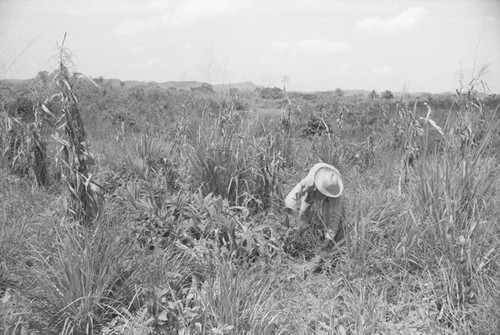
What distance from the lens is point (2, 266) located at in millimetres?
2914

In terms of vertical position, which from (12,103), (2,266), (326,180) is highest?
(12,103)

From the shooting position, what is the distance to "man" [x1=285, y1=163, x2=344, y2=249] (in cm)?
344

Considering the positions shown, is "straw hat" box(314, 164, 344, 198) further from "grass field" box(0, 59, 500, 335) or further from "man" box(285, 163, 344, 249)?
"grass field" box(0, 59, 500, 335)

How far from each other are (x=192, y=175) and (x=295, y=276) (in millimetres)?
1879

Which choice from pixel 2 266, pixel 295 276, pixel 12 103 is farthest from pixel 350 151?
pixel 12 103

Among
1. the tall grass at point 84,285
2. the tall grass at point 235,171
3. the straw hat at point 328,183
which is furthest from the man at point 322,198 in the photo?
the tall grass at point 84,285

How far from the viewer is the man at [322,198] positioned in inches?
135

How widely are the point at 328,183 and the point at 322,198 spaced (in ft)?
0.82

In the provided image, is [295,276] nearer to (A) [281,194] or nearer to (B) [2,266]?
(A) [281,194]

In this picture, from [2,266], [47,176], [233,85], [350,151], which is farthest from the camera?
[233,85]

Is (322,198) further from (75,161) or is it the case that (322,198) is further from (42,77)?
(42,77)

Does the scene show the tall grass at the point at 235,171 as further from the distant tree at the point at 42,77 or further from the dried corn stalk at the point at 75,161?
the distant tree at the point at 42,77

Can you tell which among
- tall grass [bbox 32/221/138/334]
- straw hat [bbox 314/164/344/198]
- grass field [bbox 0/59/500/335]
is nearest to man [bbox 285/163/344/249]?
straw hat [bbox 314/164/344/198]

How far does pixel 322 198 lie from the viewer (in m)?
3.62
